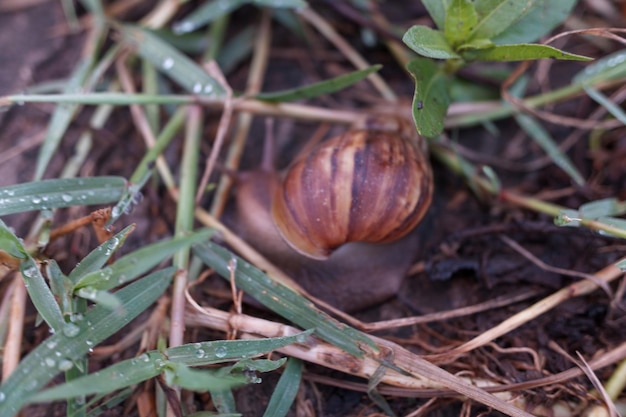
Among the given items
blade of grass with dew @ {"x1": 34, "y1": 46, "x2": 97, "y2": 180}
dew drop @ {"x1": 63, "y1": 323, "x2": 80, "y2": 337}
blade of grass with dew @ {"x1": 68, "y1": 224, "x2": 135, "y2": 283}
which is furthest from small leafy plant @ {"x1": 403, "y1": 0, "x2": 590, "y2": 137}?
blade of grass with dew @ {"x1": 34, "y1": 46, "x2": 97, "y2": 180}

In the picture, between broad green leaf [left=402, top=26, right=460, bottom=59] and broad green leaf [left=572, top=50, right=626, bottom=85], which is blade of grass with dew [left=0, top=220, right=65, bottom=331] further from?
broad green leaf [left=572, top=50, right=626, bottom=85]

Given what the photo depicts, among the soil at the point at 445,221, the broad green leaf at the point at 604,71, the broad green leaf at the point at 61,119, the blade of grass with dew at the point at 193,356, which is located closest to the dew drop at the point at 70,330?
the blade of grass with dew at the point at 193,356

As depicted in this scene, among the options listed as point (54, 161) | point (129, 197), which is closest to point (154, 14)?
point (54, 161)

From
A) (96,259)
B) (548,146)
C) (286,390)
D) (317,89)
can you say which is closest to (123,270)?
(96,259)

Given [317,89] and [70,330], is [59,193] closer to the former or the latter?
[70,330]

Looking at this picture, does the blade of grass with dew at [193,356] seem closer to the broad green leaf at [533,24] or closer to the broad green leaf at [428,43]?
the broad green leaf at [428,43]

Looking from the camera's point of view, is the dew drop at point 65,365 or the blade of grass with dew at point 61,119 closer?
the dew drop at point 65,365

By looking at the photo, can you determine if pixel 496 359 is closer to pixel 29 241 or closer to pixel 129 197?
pixel 129 197
